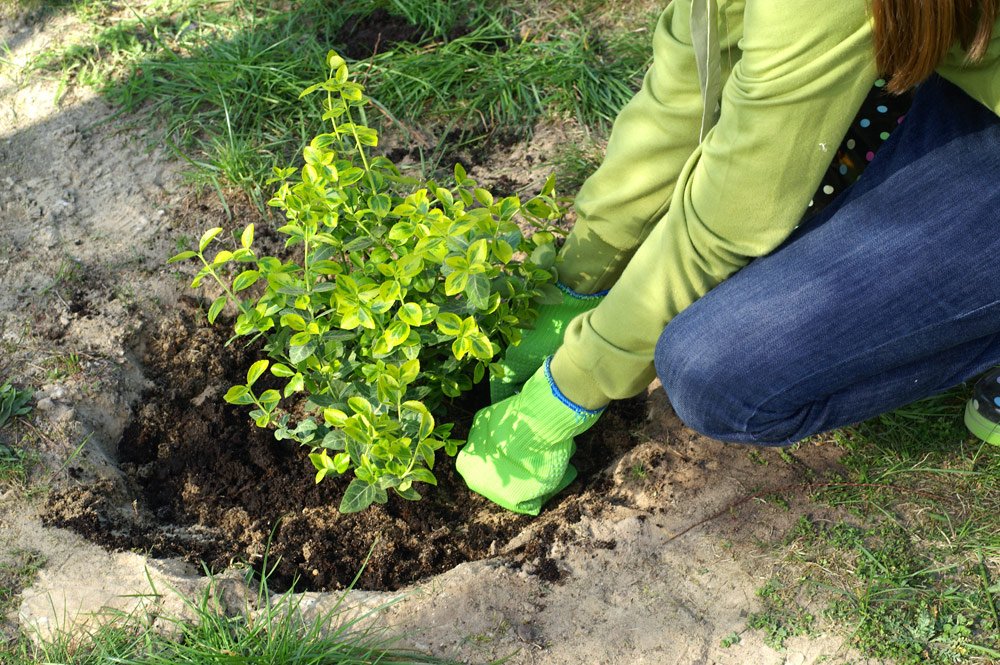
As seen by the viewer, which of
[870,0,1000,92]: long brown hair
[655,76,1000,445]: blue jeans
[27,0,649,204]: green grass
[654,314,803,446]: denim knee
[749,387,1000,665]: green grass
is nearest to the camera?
[870,0,1000,92]: long brown hair

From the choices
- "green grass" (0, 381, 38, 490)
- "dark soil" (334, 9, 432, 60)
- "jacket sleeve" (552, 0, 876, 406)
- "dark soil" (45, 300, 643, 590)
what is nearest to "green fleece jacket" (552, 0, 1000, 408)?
"jacket sleeve" (552, 0, 876, 406)

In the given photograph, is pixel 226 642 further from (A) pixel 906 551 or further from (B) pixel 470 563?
(A) pixel 906 551

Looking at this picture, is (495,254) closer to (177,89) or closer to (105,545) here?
(105,545)

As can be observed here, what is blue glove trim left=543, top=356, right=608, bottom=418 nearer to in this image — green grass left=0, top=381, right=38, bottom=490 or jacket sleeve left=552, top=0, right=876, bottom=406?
jacket sleeve left=552, top=0, right=876, bottom=406

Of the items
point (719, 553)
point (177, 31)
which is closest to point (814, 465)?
point (719, 553)

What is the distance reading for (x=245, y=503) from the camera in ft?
8.06

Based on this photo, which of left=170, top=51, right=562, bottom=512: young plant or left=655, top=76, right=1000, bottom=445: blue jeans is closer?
left=655, top=76, right=1000, bottom=445: blue jeans

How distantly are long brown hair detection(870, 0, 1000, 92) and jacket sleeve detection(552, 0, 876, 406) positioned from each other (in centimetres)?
3

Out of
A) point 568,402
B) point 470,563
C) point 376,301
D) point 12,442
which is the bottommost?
point 470,563

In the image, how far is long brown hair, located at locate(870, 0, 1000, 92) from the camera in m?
1.38

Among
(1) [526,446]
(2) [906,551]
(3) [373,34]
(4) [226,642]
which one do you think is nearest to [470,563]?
(1) [526,446]

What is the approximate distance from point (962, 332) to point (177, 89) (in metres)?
2.58

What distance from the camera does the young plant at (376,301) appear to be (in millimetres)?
2018

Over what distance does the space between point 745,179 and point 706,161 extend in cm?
10
